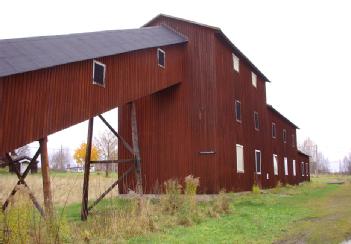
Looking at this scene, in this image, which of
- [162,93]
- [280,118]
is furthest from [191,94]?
[280,118]

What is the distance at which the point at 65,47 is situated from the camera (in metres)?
14.3

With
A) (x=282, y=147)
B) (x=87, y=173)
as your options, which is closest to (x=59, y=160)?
(x=282, y=147)

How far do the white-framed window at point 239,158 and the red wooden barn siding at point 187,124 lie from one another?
12.1ft

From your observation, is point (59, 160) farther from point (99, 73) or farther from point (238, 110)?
point (99, 73)

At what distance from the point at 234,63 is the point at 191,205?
12910 mm

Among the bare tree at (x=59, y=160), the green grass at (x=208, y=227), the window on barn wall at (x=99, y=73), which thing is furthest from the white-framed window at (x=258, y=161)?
the bare tree at (x=59, y=160)

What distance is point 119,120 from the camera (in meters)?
23.6

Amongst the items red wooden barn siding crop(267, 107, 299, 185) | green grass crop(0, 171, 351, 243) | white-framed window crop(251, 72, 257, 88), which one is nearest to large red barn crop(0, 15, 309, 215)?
white-framed window crop(251, 72, 257, 88)

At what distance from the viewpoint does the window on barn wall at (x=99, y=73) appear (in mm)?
15172

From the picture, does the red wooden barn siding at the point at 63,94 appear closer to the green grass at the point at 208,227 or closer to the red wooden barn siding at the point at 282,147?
the green grass at the point at 208,227

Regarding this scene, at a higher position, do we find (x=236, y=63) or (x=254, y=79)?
(x=236, y=63)

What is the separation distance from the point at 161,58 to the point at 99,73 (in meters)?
4.99

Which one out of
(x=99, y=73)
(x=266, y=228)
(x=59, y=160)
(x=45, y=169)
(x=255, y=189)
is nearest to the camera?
(x=266, y=228)

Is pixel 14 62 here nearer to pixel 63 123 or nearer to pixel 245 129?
pixel 63 123
